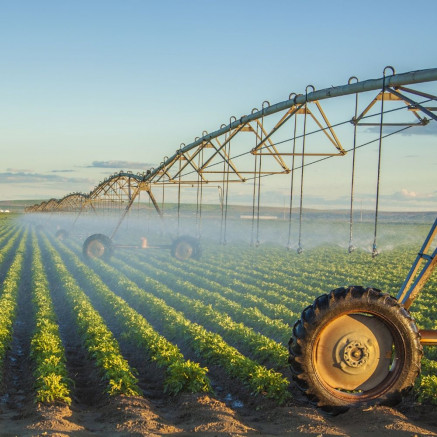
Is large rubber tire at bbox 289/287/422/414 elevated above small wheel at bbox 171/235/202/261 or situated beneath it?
elevated above

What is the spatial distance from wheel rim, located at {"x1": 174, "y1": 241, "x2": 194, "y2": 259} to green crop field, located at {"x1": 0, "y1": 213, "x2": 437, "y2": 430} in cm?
75

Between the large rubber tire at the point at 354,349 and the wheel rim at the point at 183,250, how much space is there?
2307cm

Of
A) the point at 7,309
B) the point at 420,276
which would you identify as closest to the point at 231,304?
the point at 7,309

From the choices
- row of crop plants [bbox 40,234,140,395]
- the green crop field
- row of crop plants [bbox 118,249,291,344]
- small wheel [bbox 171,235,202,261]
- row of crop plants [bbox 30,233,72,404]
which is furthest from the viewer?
small wheel [bbox 171,235,202,261]

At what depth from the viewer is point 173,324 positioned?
1516 cm

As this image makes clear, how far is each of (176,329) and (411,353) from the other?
26.8ft

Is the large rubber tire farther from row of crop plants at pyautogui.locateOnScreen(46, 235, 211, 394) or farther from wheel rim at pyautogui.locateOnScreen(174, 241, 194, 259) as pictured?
wheel rim at pyautogui.locateOnScreen(174, 241, 194, 259)

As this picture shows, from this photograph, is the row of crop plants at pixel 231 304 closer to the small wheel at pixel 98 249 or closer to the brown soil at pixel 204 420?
the small wheel at pixel 98 249

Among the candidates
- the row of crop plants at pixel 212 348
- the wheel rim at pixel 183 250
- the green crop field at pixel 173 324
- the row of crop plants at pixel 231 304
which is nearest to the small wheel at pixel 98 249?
the green crop field at pixel 173 324

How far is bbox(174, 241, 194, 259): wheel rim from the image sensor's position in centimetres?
3039

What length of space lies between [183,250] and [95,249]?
188 inches

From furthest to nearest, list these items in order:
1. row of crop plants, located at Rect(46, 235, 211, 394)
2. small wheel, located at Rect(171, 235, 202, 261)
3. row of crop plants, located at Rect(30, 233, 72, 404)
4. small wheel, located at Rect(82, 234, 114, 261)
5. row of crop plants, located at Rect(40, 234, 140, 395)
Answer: small wheel, located at Rect(82, 234, 114, 261) → small wheel, located at Rect(171, 235, 202, 261) → row of crop plants, located at Rect(46, 235, 211, 394) → row of crop plants, located at Rect(40, 234, 140, 395) → row of crop plants, located at Rect(30, 233, 72, 404)

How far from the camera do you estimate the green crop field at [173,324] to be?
9.49 meters

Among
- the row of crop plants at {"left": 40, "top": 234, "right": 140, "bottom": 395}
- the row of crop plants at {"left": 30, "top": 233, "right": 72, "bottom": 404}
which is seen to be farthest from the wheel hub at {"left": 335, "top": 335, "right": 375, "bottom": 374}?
the row of crop plants at {"left": 30, "top": 233, "right": 72, "bottom": 404}
